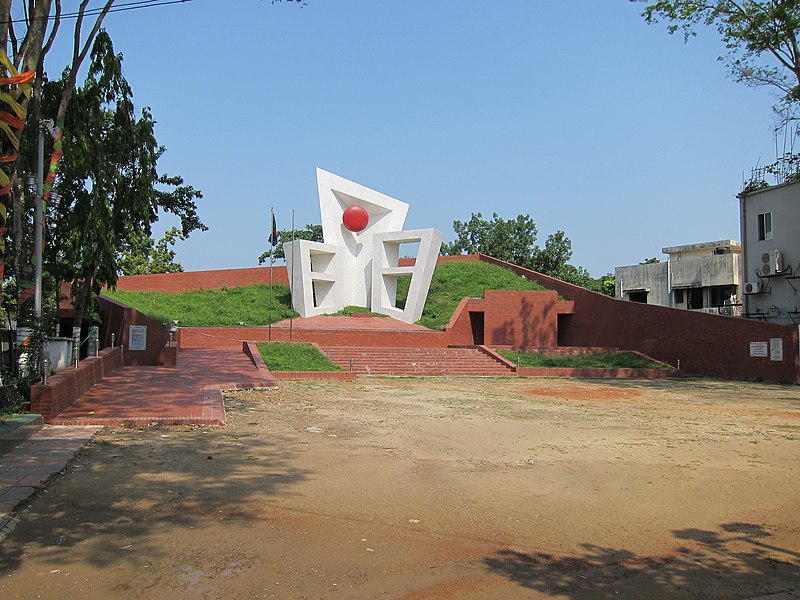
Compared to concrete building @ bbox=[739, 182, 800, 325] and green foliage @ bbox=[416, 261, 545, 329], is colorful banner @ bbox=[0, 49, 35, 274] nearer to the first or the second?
green foliage @ bbox=[416, 261, 545, 329]

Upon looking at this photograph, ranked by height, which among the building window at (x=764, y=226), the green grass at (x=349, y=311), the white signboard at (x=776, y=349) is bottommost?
the white signboard at (x=776, y=349)

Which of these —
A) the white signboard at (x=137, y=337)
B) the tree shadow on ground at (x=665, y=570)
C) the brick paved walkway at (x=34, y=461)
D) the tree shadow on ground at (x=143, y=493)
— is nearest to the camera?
the tree shadow on ground at (x=665, y=570)

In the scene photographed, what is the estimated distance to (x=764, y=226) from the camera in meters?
24.7

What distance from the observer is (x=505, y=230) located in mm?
43188

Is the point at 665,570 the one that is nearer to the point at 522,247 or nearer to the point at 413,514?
the point at 413,514

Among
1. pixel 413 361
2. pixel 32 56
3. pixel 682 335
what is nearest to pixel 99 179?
pixel 32 56

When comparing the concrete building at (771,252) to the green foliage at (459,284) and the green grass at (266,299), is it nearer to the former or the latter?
the green foliage at (459,284)

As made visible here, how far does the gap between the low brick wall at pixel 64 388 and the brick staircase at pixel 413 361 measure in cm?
828

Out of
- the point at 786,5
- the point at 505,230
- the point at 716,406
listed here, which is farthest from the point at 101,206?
the point at 505,230

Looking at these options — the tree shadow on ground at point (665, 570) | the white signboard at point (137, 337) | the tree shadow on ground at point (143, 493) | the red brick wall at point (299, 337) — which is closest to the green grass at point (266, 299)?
the red brick wall at point (299, 337)

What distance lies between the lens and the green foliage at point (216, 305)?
25.0m

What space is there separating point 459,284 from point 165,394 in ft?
73.0

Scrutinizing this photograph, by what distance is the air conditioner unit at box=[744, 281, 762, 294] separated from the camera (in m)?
24.3

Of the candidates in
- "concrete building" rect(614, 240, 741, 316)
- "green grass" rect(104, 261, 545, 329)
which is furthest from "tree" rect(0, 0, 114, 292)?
"concrete building" rect(614, 240, 741, 316)
